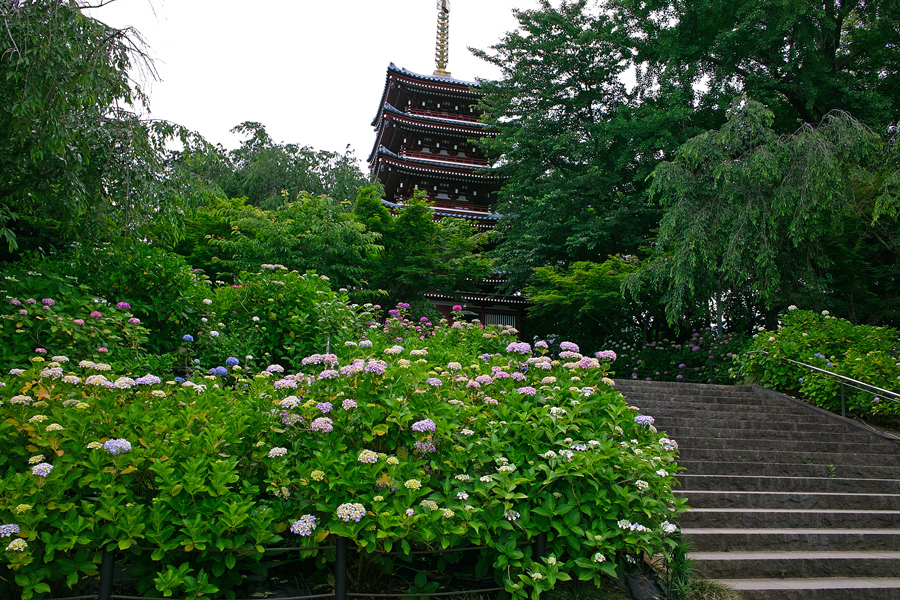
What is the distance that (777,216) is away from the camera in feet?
36.2

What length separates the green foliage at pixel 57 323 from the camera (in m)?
4.73

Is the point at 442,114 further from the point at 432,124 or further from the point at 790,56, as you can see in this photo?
the point at 790,56

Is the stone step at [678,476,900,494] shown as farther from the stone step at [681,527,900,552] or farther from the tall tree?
the tall tree

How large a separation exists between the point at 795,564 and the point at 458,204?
21496mm

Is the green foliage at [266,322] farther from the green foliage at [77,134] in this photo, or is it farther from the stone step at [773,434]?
the stone step at [773,434]

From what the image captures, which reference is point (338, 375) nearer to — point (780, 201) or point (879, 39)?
point (780, 201)

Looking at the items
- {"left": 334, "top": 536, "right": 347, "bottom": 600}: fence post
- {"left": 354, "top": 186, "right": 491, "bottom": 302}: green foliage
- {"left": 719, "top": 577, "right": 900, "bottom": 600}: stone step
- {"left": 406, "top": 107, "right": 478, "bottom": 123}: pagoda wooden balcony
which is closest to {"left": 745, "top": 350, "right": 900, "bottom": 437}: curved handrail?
{"left": 719, "top": 577, "right": 900, "bottom": 600}: stone step

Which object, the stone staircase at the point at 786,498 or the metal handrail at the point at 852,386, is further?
the metal handrail at the point at 852,386

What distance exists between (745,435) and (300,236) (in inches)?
365

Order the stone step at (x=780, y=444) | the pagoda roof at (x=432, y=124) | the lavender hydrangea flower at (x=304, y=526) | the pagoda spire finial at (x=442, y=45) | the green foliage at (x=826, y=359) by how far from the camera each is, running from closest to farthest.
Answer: the lavender hydrangea flower at (x=304, y=526) → the stone step at (x=780, y=444) → the green foliage at (x=826, y=359) → the pagoda roof at (x=432, y=124) → the pagoda spire finial at (x=442, y=45)

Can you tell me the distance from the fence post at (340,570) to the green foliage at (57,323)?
9.89 feet

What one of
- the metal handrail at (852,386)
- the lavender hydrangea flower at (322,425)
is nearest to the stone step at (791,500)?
the metal handrail at (852,386)

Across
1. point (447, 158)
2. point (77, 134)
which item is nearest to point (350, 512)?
point (77, 134)

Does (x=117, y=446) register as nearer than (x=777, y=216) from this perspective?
Yes
